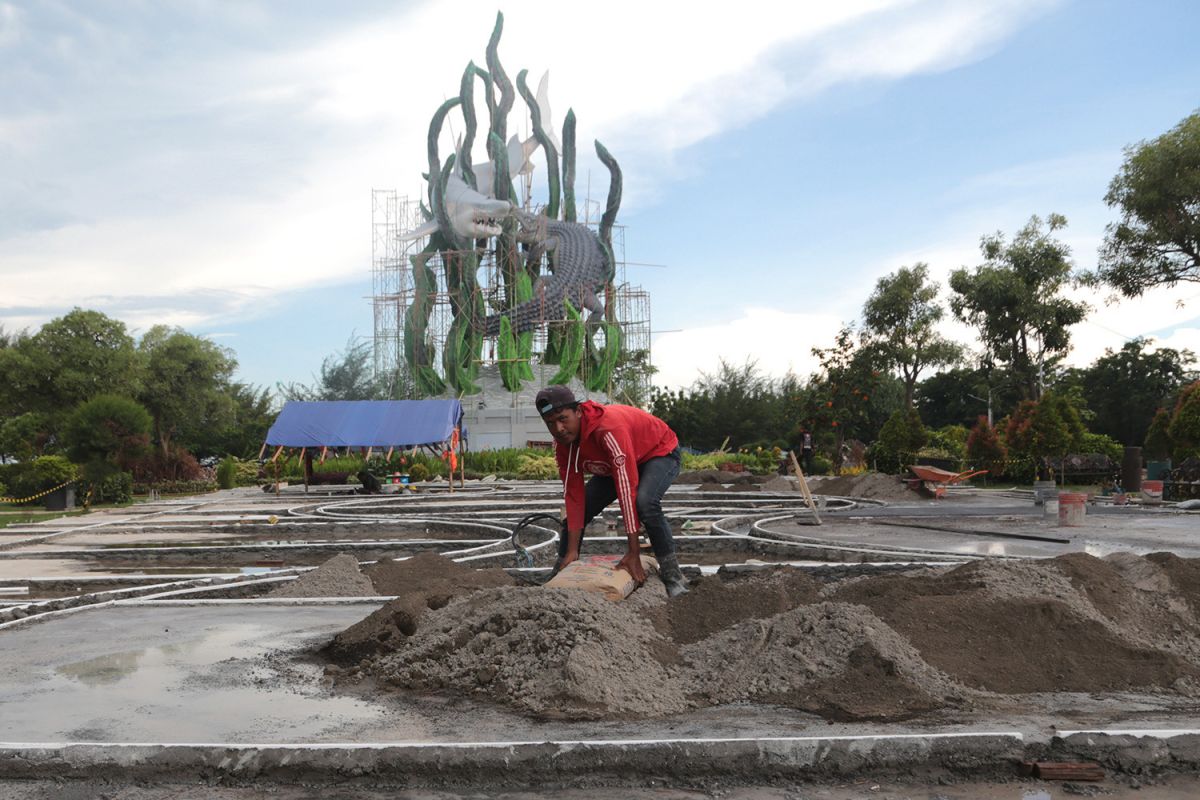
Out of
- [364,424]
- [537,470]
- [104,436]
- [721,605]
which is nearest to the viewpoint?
[721,605]

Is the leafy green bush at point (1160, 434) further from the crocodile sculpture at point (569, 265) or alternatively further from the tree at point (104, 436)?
the crocodile sculpture at point (569, 265)

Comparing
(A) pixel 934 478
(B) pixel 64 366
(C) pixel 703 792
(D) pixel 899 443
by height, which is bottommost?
(C) pixel 703 792

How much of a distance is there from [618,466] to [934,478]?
15597mm

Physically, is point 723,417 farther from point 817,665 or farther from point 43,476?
point 817,665

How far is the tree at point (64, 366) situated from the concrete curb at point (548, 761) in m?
34.3

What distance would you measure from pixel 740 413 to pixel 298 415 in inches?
1182

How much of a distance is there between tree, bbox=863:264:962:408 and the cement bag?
41012 millimetres

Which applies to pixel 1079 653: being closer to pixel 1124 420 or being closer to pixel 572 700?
pixel 572 700

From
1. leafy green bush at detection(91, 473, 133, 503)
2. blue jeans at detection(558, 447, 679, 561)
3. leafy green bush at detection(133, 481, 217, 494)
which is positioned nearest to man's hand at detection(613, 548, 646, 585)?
blue jeans at detection(558, 447, 679, 561)

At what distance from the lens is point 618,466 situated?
235 inches

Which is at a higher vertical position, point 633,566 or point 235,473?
point 633,566

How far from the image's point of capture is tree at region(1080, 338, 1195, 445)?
50.1 metres

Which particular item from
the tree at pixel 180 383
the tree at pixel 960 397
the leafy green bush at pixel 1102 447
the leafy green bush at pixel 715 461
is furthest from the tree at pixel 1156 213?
the tree at pixel 180 383

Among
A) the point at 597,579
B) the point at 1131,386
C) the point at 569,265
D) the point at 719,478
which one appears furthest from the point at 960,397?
the point at 597,579
